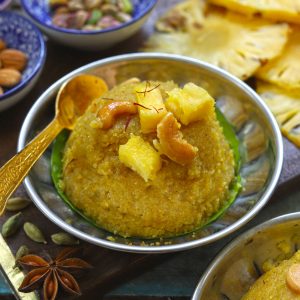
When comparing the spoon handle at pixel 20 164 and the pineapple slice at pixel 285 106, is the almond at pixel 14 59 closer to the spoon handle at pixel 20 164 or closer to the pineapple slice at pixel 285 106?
the spoon handle at pixel 20 164

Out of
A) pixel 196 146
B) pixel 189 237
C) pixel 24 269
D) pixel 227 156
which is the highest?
pixel 196 146

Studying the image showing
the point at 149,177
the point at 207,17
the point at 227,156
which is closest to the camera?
the point at 149,177

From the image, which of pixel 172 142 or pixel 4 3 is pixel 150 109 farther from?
pixel 4 3

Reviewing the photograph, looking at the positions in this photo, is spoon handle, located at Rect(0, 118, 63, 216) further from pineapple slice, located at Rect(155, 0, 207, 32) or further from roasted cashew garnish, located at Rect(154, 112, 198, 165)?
pineapple slice, located at Rect(155, 0, 207, 32)

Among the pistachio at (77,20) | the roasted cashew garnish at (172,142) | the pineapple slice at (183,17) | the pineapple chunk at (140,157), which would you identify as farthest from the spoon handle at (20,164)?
the pineapple slice at (183,17)

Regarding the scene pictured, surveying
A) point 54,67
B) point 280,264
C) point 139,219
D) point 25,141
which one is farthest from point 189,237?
point 54,67

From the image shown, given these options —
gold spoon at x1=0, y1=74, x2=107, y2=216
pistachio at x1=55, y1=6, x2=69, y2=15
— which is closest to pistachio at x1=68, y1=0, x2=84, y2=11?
pistachio at x1=55, y1=6, x2=69, y2=15

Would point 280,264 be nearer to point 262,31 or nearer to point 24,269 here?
point 24,269

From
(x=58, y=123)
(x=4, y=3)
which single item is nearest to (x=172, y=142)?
(x=58, y=123)
